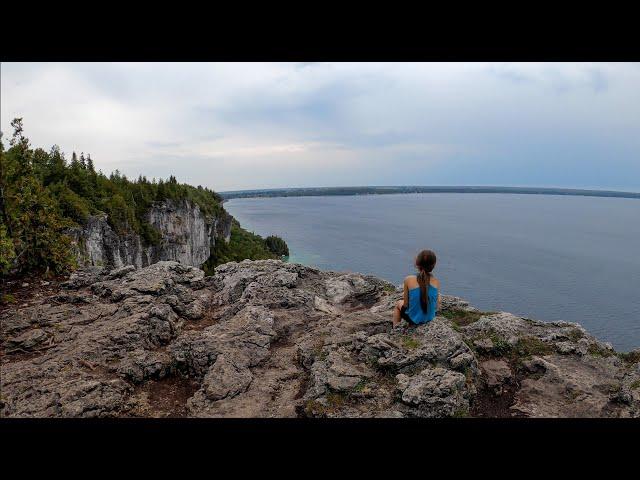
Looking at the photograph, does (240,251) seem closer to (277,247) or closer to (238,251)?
(238,251)

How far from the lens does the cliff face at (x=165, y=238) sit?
30.4 metres

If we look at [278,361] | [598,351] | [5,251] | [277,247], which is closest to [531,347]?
[598,351]

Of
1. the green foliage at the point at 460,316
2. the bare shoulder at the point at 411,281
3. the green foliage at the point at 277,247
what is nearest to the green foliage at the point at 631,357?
the green foliage at the point at 460,316

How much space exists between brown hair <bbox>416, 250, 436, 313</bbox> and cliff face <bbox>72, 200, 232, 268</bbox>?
2278 cm

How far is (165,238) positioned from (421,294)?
191ft

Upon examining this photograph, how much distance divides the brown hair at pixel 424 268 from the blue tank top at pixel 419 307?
0.09m

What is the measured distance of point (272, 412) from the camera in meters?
5.14

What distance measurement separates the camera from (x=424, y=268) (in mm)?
6090

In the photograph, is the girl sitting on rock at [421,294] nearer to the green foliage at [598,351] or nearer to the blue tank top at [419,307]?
the blue tank top at [419,307]

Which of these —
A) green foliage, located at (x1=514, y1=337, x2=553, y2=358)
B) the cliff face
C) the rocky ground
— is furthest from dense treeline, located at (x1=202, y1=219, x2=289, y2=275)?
green foliage, located at (x1=514, y1=337, x2=553, y2=358)
